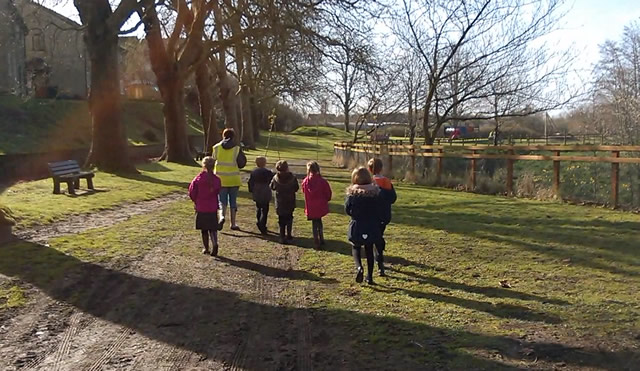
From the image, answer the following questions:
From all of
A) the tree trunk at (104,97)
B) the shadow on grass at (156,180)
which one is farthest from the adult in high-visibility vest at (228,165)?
the tree trunk at (104,97)

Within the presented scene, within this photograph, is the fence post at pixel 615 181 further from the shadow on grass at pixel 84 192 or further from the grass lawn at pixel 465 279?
the shadow on grass at pixel 84 192

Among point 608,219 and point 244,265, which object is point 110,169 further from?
point 608,219

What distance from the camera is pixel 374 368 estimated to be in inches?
186

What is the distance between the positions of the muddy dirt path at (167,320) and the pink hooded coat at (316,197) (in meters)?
1.16

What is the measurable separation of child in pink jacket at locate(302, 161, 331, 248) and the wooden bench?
8.06 metres

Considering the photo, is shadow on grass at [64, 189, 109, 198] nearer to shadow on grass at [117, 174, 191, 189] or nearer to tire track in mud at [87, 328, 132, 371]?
shadow on grass at [117, 174, 191, 189]

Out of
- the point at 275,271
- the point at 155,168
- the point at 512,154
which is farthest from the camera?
the point at 155,168

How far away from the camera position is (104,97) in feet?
66.0

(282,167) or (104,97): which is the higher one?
(104,97)

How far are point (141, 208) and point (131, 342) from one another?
8905 millimetres

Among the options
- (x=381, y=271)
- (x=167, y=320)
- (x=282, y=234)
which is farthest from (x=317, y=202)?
(x=167, y=320)

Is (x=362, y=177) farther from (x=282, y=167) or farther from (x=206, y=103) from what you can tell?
(x=206, y=103)

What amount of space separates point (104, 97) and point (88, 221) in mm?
9499

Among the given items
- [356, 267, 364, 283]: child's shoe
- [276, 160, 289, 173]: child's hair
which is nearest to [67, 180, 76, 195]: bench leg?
[276, 160, 289, 173]: child's hair
